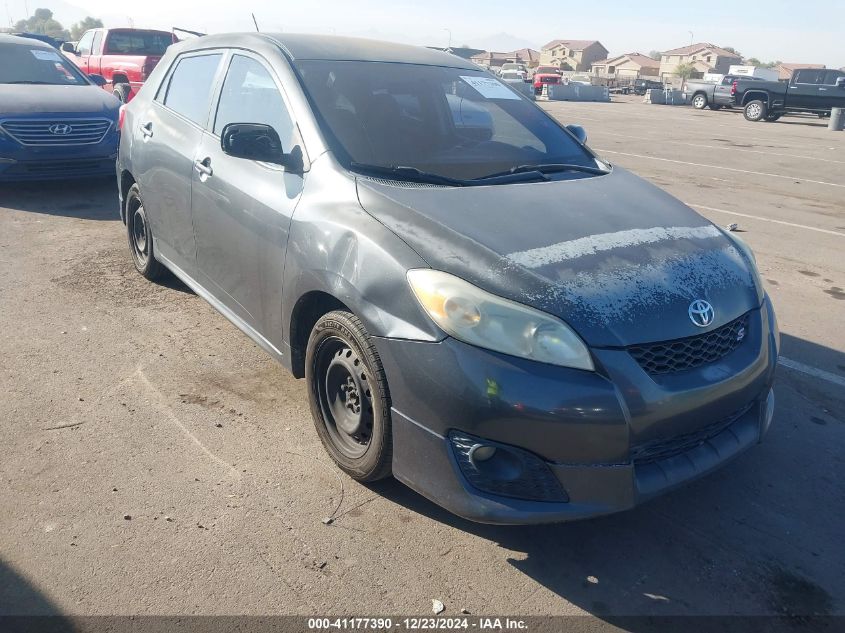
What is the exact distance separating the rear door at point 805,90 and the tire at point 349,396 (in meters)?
26.9

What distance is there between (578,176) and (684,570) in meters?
1.95

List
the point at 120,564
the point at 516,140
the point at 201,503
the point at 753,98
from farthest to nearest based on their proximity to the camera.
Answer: the point at 753,98 < the point at 516,140 < the point at 201,503 < the point at 120,564

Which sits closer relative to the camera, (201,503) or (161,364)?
(201,503)

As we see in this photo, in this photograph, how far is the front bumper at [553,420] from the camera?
236 centimetres

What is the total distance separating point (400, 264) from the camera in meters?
2.63

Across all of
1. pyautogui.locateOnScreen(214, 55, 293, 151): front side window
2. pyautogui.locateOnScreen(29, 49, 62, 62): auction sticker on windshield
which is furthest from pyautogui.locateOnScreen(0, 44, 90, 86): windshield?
pyautogui.locateOnScreen(214, 55, 293, 151): front side window

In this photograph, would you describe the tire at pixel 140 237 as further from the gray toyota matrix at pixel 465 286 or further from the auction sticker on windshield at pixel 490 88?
the auction sticker on windshield at pixel 490 88

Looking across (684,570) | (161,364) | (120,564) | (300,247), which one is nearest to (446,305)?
(300,247)

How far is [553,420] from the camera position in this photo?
2.35m

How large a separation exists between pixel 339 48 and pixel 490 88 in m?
0.91

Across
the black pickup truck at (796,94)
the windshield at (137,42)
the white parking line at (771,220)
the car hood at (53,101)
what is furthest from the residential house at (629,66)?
the car hood at (53,101)

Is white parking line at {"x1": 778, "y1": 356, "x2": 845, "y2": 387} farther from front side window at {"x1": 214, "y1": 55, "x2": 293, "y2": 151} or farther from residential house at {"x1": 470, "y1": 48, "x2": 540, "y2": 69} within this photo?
residential house at {"x1": 470, "y1": 48, "x2": 540, "y2": 69}

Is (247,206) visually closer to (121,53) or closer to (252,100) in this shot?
(252,100)

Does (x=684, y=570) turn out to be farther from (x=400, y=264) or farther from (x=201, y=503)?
(x=201, y=503)
